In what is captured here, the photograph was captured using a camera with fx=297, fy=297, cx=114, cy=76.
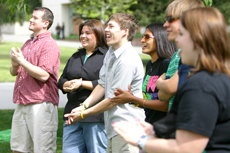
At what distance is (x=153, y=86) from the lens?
9.24ft

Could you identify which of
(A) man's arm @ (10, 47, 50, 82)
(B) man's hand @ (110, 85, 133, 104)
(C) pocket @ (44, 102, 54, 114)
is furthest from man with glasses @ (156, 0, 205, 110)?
(C) pocket @ (44, 102, 54, 114)

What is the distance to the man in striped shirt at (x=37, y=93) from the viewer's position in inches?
151

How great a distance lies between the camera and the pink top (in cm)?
383

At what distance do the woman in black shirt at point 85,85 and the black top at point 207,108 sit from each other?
7.38 feet

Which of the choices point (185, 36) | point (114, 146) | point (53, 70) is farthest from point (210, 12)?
point (53, 70)

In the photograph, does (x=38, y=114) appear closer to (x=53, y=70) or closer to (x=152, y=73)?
(x=53, y=70)

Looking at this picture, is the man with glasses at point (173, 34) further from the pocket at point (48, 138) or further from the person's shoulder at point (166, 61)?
the pocket at point (48, 138)

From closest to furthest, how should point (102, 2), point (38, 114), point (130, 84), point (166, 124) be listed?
point (166, 124) < point (130, 84) < point (38, 114) < point (102, 2)

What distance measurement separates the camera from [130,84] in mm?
2809

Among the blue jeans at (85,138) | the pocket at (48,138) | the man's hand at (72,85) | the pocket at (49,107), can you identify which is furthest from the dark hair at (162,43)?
the pocket at (48,138)

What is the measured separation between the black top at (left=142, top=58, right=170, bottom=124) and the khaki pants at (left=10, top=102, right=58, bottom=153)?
5.17ft

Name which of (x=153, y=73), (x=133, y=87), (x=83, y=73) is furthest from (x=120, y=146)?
(x=83, y=73)

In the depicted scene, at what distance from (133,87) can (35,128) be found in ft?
5.28

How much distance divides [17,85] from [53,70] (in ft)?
1.76
